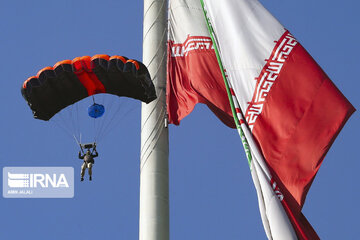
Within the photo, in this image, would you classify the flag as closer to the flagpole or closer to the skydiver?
the flagpole

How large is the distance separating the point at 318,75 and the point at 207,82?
11.7 ft

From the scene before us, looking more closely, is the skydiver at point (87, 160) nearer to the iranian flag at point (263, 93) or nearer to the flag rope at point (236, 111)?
Result: the iranian flag at point (263, 93)

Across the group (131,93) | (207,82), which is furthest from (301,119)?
(131,93)

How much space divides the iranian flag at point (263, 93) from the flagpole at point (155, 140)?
414 mm

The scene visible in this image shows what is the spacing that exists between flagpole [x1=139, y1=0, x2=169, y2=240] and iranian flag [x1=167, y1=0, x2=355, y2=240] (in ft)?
1.36

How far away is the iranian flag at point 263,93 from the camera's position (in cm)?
3406

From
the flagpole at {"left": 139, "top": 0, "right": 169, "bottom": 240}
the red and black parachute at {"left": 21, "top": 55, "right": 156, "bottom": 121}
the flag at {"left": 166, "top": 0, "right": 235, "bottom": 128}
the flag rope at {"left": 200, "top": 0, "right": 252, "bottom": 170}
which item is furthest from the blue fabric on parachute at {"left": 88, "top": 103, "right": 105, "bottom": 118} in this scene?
the flag rope at {"left": 200, "top": 0, "right": 252, "bottom": 170}

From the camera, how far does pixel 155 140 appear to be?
1422 inches

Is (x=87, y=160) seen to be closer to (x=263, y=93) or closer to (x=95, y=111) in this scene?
(x=95, y=111)

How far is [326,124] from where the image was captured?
115 feet

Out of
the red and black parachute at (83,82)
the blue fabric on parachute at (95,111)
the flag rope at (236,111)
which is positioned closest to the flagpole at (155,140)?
the red and black parachute at (83,82)

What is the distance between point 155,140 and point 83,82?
2.99m

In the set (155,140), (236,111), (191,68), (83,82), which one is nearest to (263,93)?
(236,111)

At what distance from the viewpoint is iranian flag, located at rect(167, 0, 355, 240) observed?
112ft
